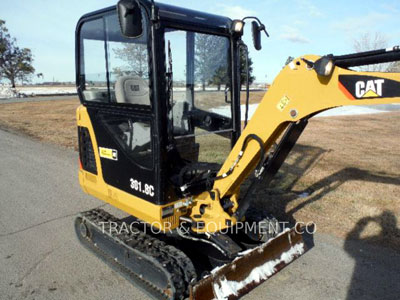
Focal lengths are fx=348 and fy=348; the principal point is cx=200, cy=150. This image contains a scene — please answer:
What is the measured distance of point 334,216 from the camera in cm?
486

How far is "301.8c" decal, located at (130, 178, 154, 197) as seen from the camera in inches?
127

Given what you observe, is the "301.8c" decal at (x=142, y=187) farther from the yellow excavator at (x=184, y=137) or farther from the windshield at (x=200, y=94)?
the windshield at (x=200, y=94)

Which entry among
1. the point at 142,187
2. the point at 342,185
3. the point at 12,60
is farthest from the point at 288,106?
the point at 12,60

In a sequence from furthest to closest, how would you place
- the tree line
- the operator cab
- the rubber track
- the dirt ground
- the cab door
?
the tree line < the dirt ground < the cab door < the operator cab < the rubber track

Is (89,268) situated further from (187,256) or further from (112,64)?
(112,64)

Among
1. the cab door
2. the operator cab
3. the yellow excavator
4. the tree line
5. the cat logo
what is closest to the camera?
the cat logo

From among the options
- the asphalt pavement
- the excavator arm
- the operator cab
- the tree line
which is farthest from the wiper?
the tree line

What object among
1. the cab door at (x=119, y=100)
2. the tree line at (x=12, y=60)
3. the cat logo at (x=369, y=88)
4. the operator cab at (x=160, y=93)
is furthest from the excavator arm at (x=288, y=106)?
the tree line at (x=12, y=60)

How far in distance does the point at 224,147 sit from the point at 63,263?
218 cm

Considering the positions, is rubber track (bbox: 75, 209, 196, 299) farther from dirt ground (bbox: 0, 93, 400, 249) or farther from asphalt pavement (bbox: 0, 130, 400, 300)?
dirt ground (bbox: 0, 93, 400, 249)

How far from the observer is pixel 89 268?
12.1ft

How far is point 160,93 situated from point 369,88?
1.61 metres

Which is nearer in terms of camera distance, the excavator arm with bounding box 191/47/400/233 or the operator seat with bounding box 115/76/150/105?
the excavator arm with bounding box 191/47/400/233

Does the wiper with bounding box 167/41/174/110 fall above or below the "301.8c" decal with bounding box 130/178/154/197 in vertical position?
above
